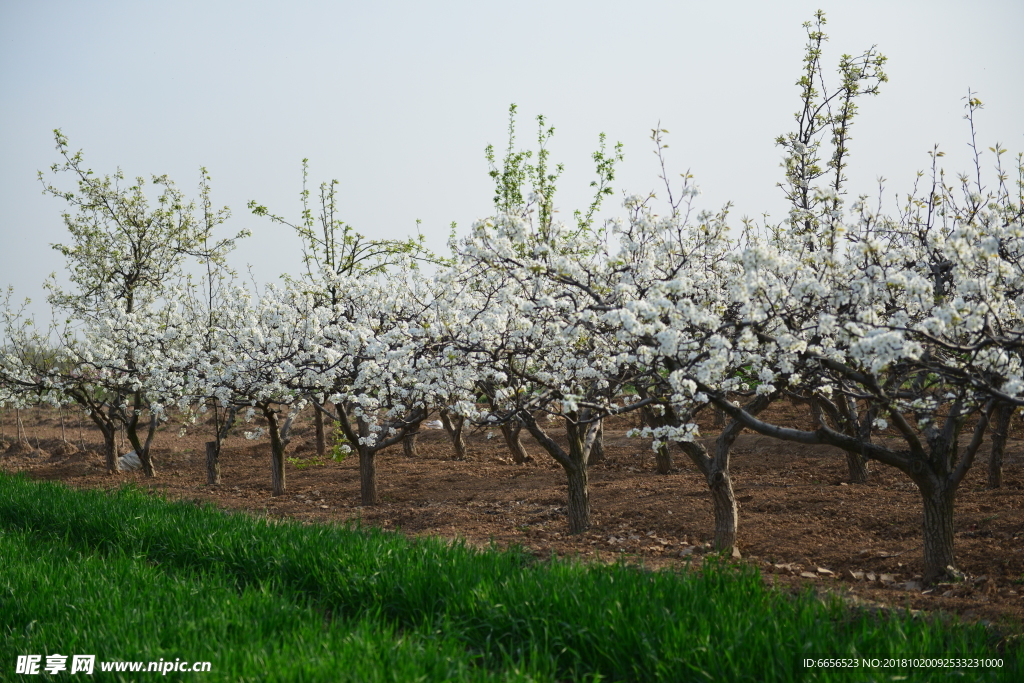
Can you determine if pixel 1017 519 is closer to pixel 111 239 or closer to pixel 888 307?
pixel 888 307

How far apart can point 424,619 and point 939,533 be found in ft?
15.8

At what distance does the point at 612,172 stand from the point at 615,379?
7697 millimetres

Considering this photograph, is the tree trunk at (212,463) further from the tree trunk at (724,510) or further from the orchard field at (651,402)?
the tree trunk at (724,510)

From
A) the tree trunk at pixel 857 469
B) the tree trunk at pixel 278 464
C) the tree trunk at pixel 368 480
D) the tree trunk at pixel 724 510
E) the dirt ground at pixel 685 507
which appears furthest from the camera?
the tree trunk at pixel 278 464

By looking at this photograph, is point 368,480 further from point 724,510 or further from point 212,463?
point 724,510

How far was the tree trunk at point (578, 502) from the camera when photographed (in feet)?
30.8

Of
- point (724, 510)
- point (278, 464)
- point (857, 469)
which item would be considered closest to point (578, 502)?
point (724, 510)

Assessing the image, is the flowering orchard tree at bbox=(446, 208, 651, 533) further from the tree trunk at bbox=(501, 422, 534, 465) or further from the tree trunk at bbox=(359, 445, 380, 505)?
the tree trunk at bbox=(501, 422, 534, 465)

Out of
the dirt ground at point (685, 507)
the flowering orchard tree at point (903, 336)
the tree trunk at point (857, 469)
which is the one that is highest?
the flowering orchard tree at point (903, 336)

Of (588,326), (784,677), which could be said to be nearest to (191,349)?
(588,326)

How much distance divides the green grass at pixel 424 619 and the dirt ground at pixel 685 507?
3.22ft

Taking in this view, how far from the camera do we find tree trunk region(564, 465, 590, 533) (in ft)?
30.8

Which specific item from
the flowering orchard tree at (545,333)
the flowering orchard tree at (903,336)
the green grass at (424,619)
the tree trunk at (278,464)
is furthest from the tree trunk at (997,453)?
the tree trunk at (278,464)

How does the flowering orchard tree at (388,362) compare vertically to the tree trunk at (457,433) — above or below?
above
